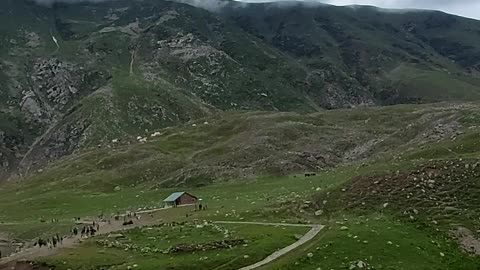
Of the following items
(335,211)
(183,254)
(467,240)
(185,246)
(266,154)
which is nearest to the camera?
(467,240)

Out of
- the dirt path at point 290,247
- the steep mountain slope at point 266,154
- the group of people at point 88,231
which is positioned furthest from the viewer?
the steep mountain slope at point 266,154

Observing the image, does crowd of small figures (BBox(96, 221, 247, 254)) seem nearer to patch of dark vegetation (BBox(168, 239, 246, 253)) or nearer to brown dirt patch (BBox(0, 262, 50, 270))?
patch of dark vegetation (BBox(168, 239, 246, 253))

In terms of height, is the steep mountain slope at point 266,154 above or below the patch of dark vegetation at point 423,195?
below

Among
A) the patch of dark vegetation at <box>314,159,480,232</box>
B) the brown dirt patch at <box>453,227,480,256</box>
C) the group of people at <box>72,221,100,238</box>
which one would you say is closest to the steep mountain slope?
the patch of dark vegetation at <box>314,159,480,232</box>

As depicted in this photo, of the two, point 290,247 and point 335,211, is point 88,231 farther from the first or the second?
point 290,247

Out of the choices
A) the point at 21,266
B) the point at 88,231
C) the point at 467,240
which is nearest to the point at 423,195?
the point at 467,240

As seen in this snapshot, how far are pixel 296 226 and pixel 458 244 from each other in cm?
1579

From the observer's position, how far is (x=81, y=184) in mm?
162000

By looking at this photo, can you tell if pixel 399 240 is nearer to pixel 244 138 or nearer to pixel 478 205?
pixel 478 205

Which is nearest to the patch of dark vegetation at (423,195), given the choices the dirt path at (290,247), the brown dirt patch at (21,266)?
the dirt path at (290,247)

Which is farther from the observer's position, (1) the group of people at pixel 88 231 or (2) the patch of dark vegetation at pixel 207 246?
(1) the group of people at pixel 88 231

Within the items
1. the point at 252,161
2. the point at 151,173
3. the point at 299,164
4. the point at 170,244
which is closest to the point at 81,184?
the point at 151,173

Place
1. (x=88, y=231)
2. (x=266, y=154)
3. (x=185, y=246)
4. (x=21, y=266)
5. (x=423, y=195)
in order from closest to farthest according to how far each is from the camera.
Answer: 1. (x=185, y=246)
2. (x=21, y=266)
3. (x=423, y=195)
4. (x=88, y=231)
5. (x=266, y=154)

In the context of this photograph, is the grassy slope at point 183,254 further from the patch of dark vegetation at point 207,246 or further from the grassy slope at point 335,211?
A: the patch of dark vegetation at point 207,246
